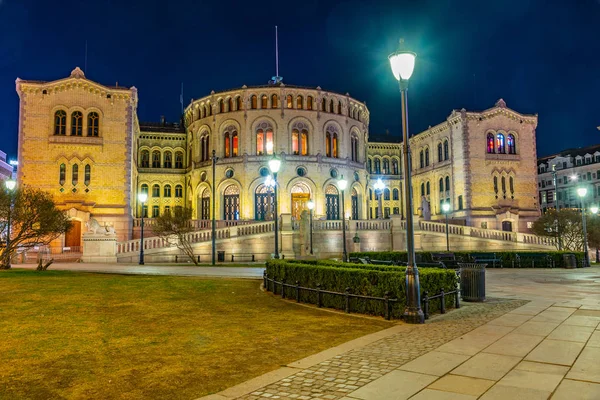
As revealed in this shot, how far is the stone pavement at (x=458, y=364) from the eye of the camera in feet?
18.0

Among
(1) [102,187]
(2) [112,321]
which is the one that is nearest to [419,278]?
(2) [112,321]

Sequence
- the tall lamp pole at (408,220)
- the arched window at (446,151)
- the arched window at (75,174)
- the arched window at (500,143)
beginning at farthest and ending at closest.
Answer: the arched window at (446,151), the arched window at (500,143), the arched window at (75,174), the tall lamp pole at (408,220)

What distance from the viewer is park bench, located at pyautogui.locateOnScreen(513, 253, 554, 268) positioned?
89.2 feet

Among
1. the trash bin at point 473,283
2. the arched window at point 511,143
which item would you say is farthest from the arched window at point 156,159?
the trash bin at point 473,283

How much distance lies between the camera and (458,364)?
6.68 meters

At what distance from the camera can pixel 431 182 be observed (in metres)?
62.3

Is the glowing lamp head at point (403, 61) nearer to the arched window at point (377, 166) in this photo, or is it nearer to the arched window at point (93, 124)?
the arched window at point (93, 124)

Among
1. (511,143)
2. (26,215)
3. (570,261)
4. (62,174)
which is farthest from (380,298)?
(511,143)

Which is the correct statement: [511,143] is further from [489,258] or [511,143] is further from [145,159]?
[145,159]

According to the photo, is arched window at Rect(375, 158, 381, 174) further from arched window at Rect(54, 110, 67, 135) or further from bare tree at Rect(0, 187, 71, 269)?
bare tree at Rect(0, 187, 71, 269)

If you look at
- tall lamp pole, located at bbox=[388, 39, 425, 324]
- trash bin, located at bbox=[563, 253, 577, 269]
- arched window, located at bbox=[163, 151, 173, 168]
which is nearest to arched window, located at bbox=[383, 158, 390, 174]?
arched window, located at bbox=[163, 151, 173, 168]

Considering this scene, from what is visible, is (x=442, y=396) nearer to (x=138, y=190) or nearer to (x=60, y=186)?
(x=60, y=186)

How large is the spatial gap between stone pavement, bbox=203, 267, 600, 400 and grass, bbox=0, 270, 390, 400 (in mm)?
634

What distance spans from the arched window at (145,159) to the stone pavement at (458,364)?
53.6 m
